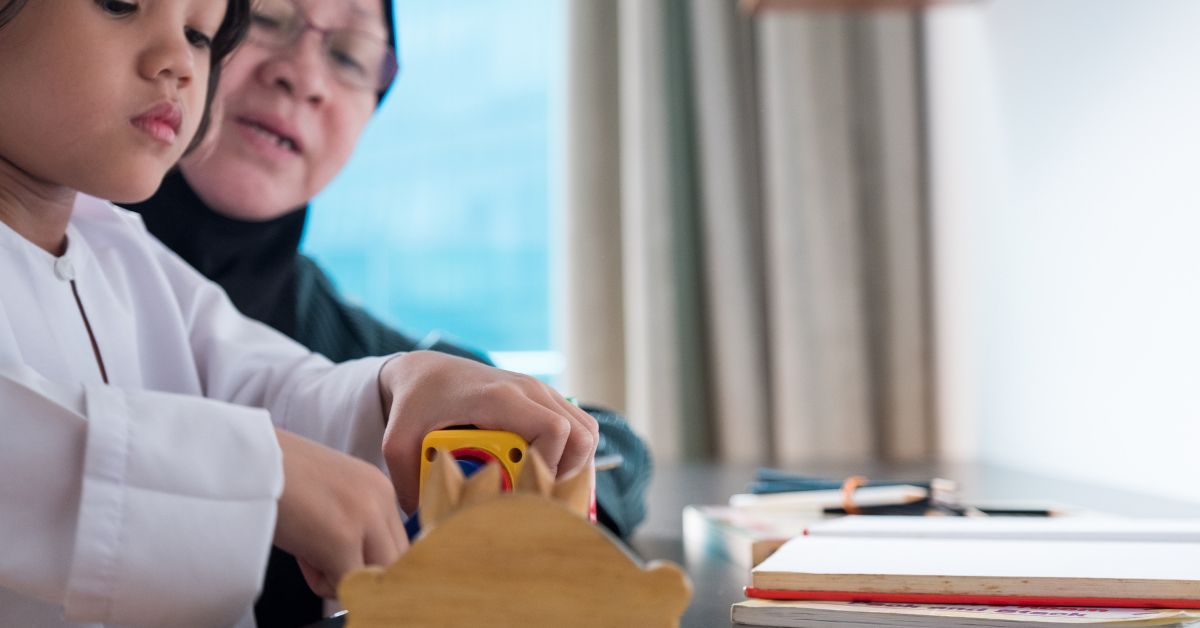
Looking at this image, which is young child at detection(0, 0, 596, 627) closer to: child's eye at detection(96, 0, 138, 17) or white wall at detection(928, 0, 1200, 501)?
child's eye at detection(96, 0, 138, 17)

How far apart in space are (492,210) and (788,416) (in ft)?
2.52

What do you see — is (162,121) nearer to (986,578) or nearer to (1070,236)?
(986,578)

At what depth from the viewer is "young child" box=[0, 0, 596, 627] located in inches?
11.4

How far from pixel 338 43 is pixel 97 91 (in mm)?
322

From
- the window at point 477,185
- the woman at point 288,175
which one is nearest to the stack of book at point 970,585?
the woman at point 288,175

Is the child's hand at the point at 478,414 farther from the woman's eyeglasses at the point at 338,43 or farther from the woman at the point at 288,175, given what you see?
the woman's eyeglasses at the point at 338,43

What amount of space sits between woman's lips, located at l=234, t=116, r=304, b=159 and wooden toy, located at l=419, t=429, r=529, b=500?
0.40 meters

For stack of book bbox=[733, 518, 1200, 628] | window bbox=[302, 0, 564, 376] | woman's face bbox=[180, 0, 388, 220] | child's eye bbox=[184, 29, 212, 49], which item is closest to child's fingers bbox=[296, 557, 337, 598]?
stack of book bbox=[733, 518, 1200, 628]

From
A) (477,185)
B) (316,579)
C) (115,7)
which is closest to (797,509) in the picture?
(316,579)

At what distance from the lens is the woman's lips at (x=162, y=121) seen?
0.41 metres

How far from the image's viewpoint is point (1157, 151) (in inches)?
37.5

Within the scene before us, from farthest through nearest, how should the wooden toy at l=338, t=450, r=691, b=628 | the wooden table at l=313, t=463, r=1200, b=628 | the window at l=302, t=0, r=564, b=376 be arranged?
the window at l=302, t=0, r=564, b=376 < the wooden table at l=313, t=463, r=1200, b=628 < the wooden toy at l=338, t=450, r=691, b=628

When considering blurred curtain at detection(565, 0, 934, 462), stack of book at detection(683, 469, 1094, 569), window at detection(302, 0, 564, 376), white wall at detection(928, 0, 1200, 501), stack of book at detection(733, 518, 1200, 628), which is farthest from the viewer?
window at detection(302, 0, 564, 376)

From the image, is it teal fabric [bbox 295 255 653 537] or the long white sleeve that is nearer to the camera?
the long white sleeve
